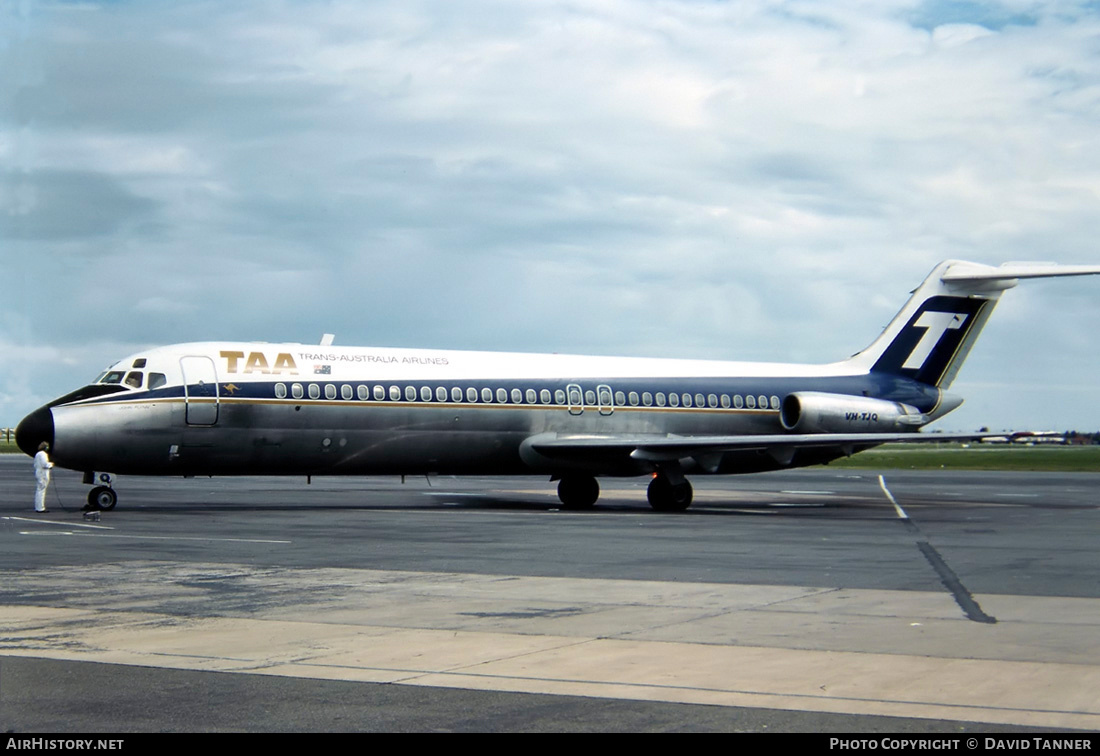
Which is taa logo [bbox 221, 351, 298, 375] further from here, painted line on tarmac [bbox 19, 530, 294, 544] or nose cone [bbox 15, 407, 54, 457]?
painted line on tarmac [bbox 19, 530, 294, 544]

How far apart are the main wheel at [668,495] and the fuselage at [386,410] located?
22.3 inches

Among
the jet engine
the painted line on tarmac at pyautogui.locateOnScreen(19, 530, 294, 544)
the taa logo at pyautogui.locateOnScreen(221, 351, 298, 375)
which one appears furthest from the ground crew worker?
the jet engine

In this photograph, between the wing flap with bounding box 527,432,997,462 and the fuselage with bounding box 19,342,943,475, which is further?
the wing flap with bounding box 527,432,997,462

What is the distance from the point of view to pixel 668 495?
30359 millimetres

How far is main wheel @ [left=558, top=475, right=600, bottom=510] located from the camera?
3188cm

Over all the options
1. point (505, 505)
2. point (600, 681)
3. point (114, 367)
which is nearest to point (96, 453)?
point (114, 367)

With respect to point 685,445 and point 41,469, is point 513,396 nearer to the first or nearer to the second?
point 685,445

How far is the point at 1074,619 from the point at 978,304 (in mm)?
26311

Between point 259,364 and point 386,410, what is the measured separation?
3.01 m

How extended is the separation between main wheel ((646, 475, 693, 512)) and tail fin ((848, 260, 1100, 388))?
868 cm

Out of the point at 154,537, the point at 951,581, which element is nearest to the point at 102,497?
the point at 154,537

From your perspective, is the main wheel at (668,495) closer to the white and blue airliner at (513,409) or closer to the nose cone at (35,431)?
the white and blue airliner at (513,409)

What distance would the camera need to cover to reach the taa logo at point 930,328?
119 feet

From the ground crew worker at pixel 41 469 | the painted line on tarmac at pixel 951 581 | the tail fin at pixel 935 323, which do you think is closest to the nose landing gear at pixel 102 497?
the ground crew worker at pixel 41 469
